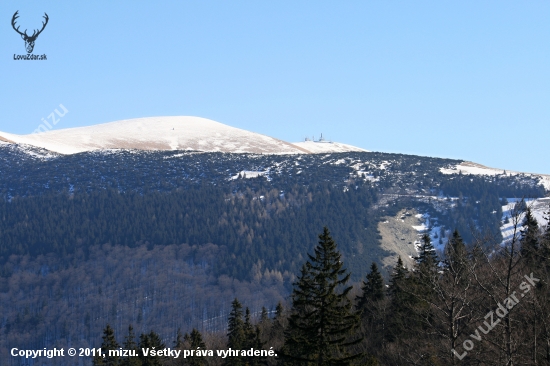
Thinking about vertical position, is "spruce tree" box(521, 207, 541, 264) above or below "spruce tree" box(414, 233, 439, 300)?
above

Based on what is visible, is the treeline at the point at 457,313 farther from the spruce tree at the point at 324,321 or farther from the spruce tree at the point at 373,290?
the spruce tree at the point at 373,290

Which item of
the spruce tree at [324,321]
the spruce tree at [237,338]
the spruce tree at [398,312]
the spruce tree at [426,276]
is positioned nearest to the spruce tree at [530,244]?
the spruce tree at [426,276]

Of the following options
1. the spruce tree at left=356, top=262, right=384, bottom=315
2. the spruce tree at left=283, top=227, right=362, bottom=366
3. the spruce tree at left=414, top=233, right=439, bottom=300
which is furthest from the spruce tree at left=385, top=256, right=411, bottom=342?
the spruce tree at left=283, top=227, right=362, bottom=366

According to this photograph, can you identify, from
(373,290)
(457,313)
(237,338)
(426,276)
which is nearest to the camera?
(457,313)

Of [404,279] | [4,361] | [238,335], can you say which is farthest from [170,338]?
[404,279]

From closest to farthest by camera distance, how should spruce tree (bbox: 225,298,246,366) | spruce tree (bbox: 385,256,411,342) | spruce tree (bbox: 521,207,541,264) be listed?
1. spruce tree (bbox: 521,207,541,264)
2. spruce tree (bbox: 385,256,411,342)
3. spruce tree (bbox: 225,298,246,366)

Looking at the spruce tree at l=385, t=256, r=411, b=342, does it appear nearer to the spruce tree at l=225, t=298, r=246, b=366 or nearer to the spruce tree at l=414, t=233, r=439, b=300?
the spruce tree at l=414, t=233, r=439, b=300

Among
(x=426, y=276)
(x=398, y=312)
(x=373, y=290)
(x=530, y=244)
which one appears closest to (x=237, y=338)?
(x=373, y=290)

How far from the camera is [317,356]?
3981cm

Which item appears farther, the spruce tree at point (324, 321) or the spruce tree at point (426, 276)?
the spruce tree at point (324, 321)

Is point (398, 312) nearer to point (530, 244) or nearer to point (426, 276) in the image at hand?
point (530, 244)

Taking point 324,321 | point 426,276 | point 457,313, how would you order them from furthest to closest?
point 324,321 → point 426,276 → point 457,313

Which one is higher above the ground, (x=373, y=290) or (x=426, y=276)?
(x=426, y=276)

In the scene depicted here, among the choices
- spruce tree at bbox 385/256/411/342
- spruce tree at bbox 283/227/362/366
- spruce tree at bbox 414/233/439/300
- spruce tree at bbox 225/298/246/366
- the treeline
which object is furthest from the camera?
spruce tree at bbox 225/298/246/366
